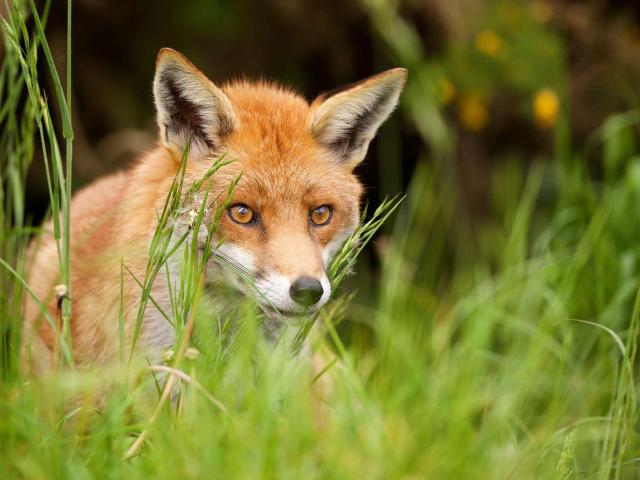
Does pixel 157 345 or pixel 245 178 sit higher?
pixel 245 178

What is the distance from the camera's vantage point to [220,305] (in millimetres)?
3342

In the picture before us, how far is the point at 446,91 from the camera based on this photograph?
6.12 m

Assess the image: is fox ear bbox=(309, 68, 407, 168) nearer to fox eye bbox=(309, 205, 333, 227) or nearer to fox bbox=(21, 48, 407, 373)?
fox bbox=(21, 48, 407, 373)

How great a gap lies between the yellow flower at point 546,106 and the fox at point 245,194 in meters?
2.79

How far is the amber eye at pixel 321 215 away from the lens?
3395 millimetres

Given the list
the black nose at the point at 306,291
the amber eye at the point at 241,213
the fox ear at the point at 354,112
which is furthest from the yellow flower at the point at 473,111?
the black nose at the point at 306,291

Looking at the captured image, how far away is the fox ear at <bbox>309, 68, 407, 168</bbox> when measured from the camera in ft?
11.4

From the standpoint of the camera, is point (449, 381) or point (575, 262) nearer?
point (449, 381)

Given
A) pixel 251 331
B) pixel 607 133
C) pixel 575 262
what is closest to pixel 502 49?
pixel 607 133

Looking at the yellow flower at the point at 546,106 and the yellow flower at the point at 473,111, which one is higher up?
the yellow flower at the point at 546,106

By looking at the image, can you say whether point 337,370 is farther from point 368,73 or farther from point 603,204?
point 368,73

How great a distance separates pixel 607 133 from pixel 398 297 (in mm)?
1670

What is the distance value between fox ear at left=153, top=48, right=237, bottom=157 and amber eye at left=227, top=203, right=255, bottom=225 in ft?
1.09

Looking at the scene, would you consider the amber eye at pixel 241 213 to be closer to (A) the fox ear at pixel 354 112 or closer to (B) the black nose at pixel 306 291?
(B) the black nose at pixel 306 291
